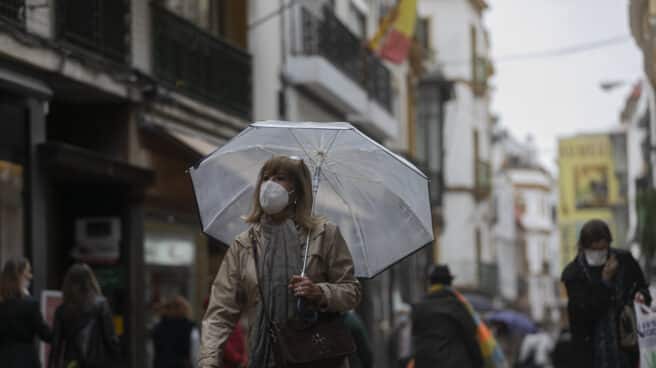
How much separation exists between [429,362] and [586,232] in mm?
3271

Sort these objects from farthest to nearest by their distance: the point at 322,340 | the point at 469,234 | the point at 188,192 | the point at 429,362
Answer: the point at 469,234 → the point at 188,192 → the point at 429,362 → the point at 322,340

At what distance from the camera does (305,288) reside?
648cm

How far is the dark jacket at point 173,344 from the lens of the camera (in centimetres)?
1429

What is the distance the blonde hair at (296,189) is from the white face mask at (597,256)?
3.28m

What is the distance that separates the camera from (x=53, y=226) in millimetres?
17281

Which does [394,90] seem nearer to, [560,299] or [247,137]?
[247,137]

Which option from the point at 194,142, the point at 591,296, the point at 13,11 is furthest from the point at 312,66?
the point at 591,296

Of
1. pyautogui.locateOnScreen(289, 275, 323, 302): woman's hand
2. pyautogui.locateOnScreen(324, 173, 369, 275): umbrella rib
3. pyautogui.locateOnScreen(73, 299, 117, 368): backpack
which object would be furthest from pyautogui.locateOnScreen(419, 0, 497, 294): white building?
pyautogui.locateOnScreen(289, 275, 323, 302): woman's hand

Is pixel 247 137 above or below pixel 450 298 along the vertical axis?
above

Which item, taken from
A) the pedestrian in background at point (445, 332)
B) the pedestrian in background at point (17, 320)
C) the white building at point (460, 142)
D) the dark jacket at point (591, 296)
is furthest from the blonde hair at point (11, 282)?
the white building at point (460, 142)

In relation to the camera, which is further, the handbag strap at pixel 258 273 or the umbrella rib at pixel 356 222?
the umbrella rib at pixel 356 222

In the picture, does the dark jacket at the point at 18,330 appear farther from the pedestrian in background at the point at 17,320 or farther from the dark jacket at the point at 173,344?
the dark jacket at the point at 173,344

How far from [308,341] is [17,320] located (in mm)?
4971

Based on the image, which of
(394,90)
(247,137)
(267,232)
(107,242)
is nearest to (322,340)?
(267,232)
